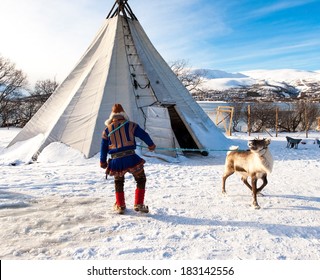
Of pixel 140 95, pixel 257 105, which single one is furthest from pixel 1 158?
pixel 257 105

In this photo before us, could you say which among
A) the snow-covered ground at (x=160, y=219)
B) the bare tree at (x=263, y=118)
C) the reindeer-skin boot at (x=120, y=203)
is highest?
the bare tree at (x=263, y=118)

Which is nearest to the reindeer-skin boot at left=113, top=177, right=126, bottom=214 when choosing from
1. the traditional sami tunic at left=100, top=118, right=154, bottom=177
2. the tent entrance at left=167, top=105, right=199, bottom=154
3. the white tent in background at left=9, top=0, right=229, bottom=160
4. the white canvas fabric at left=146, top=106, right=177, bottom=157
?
the traditional sami tunic at left=100, top=118, right=154, bottom=177

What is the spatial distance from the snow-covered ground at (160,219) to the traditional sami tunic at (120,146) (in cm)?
76

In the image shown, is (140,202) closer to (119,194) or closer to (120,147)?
(119,194)

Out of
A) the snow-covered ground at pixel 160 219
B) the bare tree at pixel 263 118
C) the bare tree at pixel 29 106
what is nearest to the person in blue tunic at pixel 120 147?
the snow-covered ground at pixel 160 219

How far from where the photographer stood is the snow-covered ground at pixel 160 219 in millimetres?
3324

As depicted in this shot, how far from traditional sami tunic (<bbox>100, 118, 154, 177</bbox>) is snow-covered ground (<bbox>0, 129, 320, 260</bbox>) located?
764mm

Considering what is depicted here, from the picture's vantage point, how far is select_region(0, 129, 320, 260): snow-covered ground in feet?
10.9

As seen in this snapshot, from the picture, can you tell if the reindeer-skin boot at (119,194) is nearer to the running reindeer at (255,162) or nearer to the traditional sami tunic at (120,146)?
the traditional sami tunic at (120,146)

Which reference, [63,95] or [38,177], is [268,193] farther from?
[63,95]

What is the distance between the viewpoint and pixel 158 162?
8703mm

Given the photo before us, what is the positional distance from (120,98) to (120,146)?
592 cm

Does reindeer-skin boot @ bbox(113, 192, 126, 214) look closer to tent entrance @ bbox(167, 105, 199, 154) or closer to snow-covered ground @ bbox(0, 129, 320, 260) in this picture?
snow-covered ground @ bbox(0, 129, 320, 260)

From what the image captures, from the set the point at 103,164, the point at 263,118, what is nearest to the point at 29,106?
the point at 263,118
